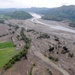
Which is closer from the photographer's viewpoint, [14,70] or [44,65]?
[14,70]

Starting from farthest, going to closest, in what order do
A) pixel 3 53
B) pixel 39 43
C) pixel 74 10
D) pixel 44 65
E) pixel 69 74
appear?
pixel 74 10, pixel 39 43, pixel 3 53, pixel 44 65, pixel 69 74

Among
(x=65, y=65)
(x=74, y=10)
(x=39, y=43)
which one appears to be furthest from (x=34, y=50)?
(x=74, y=10)

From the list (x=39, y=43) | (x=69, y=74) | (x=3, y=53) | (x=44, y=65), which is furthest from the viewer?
(x=39, y=43)

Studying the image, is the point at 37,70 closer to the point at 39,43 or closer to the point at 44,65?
the point at 44,65

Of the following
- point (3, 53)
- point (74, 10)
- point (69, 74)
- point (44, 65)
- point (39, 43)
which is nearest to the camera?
point (69, 74)

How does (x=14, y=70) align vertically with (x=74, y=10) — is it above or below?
above

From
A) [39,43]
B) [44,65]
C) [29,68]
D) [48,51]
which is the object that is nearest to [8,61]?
[29,68]

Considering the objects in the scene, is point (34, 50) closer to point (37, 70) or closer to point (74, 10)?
point (37, 70)

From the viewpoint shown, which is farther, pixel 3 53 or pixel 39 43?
pixel 39 43

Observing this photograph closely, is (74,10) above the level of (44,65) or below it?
below
